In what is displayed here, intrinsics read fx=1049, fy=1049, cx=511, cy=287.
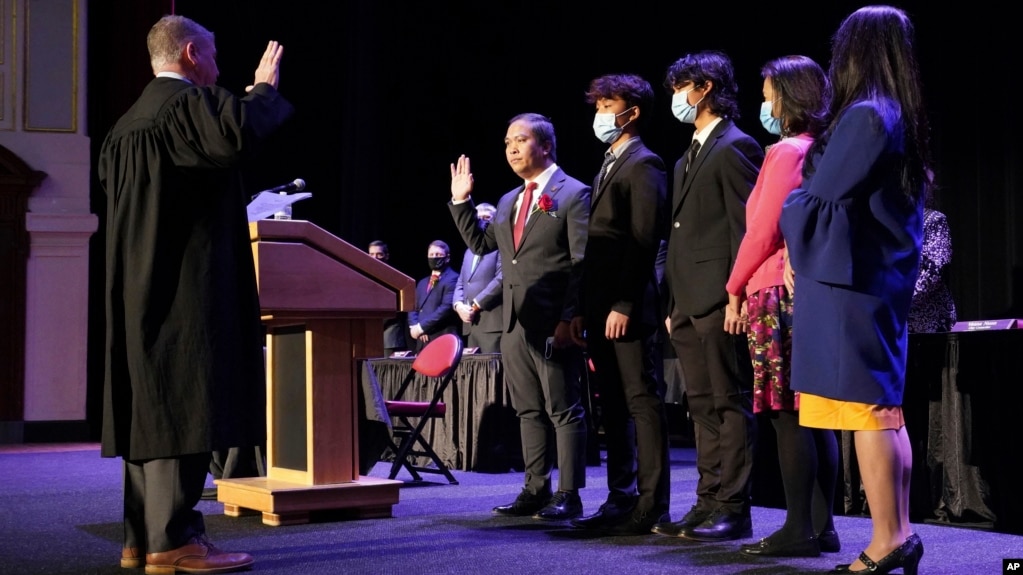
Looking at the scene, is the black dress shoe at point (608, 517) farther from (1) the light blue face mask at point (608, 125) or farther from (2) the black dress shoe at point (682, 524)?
(1) the light blue face mask at point (608, 125)

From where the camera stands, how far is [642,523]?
365cm

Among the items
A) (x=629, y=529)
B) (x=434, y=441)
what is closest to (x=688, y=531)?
(x=629, y=529)

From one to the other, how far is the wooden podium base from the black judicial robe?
974mm

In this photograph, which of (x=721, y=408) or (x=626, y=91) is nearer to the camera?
(x=721, y=408)

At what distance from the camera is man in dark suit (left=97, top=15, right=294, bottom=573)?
9.41 ft

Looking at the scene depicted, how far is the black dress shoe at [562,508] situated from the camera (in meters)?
3.94

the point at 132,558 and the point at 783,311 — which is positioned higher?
the point at 783,311

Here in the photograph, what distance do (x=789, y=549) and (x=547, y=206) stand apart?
1642 millimetres

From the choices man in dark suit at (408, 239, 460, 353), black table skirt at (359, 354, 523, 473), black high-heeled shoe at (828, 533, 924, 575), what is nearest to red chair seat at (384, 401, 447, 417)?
→ black table skirt at (359, 354, 523, 473)

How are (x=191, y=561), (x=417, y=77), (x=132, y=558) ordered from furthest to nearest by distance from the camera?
(x=417, y=77)
(x=132, y=558)
(x=191, y=561)

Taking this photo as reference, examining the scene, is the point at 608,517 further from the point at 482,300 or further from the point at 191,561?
the point at 482,300

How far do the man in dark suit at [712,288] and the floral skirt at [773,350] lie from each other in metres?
0.27

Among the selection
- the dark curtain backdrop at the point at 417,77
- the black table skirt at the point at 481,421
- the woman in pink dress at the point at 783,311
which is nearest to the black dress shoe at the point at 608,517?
the woman in pink dress at the point at 783,311

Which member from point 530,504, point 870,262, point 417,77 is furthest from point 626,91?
point 417,77
